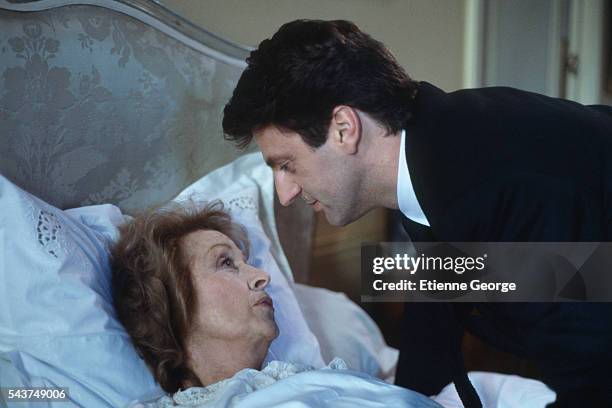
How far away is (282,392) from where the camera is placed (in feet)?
3.24

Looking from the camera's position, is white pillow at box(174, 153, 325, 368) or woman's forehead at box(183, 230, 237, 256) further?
white pillow at box(174, 153, 325, 368)

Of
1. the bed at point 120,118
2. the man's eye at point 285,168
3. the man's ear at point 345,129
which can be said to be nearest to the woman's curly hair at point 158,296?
the bed at point 120,118

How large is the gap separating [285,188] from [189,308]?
27 centimetres

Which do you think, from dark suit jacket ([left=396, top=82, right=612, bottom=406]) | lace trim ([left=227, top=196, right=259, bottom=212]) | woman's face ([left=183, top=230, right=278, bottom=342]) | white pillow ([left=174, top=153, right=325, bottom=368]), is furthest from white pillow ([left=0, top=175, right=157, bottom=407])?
dark suit jacket ([left=396, top=82, right=612, bottom=406])

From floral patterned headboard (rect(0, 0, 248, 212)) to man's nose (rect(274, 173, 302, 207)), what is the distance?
1.12 ft

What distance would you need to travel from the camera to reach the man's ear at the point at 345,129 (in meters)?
1.15

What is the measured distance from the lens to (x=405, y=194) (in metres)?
1.20

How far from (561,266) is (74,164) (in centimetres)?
88

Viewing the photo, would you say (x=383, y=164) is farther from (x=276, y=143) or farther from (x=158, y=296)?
(x=158, y=296)

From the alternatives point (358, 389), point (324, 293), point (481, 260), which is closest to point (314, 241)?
point (324, 293)

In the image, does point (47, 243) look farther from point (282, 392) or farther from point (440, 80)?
point (440, 80)

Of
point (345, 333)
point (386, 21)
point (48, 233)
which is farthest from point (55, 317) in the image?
point (386, 21)

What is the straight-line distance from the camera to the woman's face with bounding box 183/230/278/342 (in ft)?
3.87

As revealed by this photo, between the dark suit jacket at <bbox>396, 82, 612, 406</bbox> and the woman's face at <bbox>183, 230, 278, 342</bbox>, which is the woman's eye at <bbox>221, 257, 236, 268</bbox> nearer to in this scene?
the woman's face at <bbox>183, 230, 278, 342</bbox>
